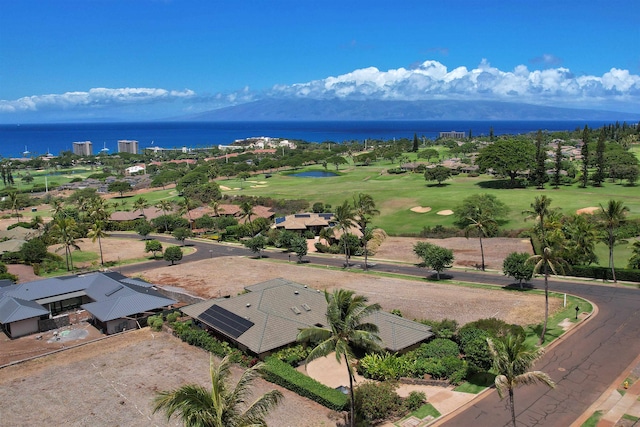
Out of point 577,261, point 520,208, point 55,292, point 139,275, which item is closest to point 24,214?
point 139,275

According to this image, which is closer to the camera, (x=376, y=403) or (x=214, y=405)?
(x=214, y=405)

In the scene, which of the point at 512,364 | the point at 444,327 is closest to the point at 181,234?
the point at 444,327

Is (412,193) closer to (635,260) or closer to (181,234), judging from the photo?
(181,234)

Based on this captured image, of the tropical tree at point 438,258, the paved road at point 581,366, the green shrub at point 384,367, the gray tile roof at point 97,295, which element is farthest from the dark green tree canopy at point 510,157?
the green shrub at point 384,367

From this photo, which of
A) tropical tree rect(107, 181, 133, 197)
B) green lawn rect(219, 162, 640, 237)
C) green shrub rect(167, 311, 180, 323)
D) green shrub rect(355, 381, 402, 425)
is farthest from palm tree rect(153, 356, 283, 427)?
tropical tree rect(107, 181, 133, 197)

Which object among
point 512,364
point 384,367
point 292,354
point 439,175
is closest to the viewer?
point 512,364

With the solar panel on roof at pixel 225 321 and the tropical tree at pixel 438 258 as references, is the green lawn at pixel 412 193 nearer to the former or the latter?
the tropical tree at pixel 438 258

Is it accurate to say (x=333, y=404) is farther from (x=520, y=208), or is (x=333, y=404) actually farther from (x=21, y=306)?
(x=520, y=208)
